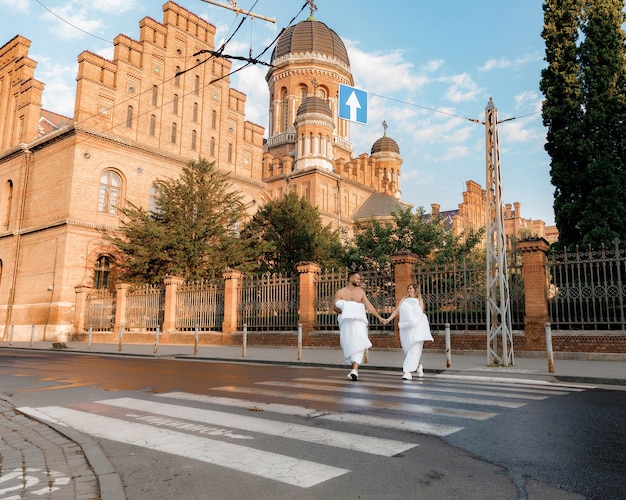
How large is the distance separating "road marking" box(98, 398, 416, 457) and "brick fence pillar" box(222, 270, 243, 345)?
14492 millimetres

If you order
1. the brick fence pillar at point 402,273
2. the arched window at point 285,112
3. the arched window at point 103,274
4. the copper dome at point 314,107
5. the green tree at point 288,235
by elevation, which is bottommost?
the brick fence pillar at point 402,273

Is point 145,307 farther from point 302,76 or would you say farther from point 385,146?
point 385,146

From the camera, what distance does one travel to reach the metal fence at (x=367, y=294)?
1689 centimetres

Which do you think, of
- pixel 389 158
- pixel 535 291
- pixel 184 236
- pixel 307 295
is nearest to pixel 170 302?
pixel 184 236

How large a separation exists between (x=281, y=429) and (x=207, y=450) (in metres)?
0.90

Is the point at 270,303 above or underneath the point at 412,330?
above

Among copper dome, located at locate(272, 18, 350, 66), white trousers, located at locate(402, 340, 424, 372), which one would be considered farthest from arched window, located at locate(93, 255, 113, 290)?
copper dome, located at locate(272, 18, 350, 66)

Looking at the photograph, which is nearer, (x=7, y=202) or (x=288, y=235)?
(x=288, y=235)

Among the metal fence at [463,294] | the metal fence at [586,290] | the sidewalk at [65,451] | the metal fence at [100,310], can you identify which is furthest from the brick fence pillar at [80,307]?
the metal fence at [586,290]

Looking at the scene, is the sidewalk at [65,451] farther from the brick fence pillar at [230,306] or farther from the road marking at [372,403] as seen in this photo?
the brick fence pillar at [230,306]

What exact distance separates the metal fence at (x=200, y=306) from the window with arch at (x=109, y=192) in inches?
443

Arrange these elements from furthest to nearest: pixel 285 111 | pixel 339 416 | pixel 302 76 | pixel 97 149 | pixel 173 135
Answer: pixel 285 111
pixel 302 76
pixel 173 135
pixel 97 149
pixel 339 416

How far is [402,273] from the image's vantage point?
54.1 ft

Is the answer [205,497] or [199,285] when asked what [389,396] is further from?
[199,285]
